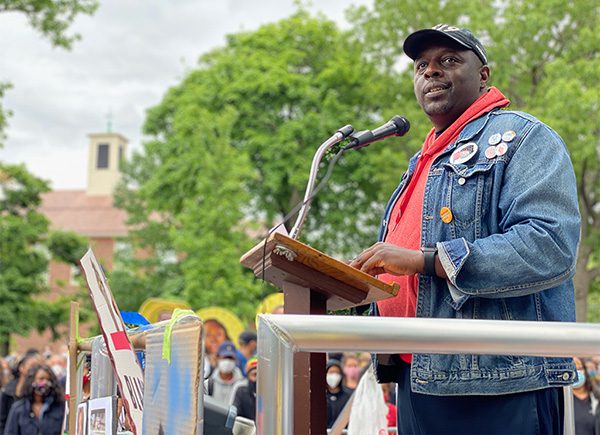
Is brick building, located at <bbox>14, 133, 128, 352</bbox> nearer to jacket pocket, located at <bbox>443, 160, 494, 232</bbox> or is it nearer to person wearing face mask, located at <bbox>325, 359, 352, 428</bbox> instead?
person wearing face mask, located at <bbox>325, 359, 352, 428</bbox>

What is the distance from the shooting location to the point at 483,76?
2.87 m

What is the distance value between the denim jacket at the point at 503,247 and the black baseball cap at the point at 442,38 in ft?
0.85

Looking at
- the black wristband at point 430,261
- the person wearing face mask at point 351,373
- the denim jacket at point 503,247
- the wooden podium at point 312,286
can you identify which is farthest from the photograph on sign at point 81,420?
the person wearing face mask at point 351,373

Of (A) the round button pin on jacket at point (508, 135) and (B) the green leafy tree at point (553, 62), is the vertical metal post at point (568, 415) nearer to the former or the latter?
(A) the round button pin on jacket at point (508, 135)

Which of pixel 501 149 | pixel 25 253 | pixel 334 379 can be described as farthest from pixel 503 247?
pixel 25 253

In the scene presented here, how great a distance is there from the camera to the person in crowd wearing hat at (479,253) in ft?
7.77

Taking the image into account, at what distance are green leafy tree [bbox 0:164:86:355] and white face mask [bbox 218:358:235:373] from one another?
664 inches

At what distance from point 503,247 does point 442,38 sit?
0.80 m

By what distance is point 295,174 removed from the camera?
28.1m

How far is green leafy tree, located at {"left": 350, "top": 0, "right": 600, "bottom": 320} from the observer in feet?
69.6

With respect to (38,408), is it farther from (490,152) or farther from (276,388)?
(276,388)

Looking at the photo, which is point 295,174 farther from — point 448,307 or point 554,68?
point 448,307

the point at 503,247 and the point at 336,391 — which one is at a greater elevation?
the point at 336,391

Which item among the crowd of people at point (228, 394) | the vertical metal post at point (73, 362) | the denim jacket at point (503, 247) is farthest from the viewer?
the crowd of people at point (228, 394)
